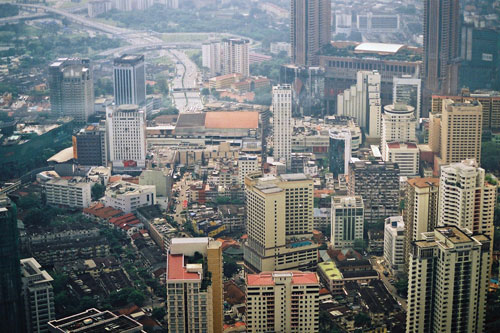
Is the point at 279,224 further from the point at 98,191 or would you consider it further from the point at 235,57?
the point at 235,57

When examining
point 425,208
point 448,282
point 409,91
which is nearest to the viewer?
point 448,282

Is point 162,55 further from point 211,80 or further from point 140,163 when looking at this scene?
point 140,163

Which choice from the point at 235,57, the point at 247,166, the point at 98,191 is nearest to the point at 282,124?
the point at 247,166

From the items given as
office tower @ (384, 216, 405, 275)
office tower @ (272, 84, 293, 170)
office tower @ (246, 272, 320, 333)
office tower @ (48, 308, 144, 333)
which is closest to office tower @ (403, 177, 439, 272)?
office tower @ (384, 216, 405, 275)

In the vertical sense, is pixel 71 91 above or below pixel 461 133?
above

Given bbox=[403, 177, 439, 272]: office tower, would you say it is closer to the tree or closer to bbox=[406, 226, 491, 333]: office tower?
bbox=[406, 226, 491, 333]: office tower

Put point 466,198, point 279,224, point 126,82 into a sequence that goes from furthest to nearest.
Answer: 1. point 126,82
2. point 279,224
3. point 466,198

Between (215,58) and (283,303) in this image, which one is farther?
(215,58)

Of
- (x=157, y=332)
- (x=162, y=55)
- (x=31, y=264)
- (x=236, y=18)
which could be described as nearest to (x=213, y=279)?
(x=157, y=332)

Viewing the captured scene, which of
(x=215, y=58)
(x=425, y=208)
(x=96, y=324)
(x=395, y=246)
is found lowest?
(x=395, y=246)

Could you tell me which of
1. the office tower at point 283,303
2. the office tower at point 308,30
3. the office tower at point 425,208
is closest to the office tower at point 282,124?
the office tower at point 425,208
